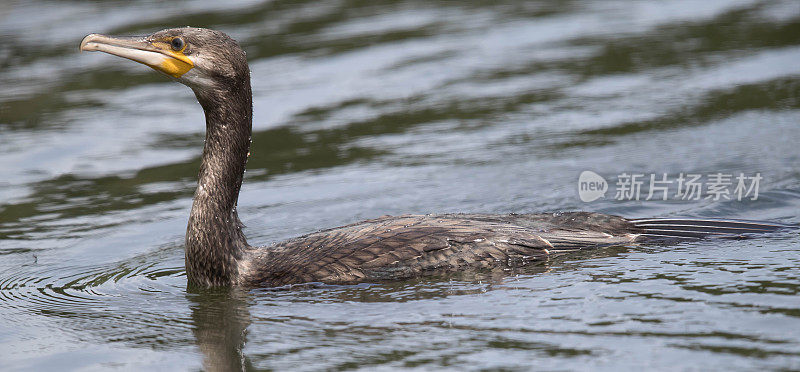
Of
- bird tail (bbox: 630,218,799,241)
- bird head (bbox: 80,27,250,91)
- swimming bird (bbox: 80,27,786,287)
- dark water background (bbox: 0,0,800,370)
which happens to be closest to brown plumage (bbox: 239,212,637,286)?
swimming bird (bbox: 80,27,786,287)

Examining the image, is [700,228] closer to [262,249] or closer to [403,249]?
[403,249]

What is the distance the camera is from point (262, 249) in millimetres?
7750

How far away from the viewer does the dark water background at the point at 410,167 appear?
6387 mm

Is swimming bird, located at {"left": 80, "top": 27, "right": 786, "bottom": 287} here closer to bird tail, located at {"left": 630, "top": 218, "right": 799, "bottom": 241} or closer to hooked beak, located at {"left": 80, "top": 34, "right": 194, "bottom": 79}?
hooked beak, located at {"left": 80, "top": 34, "right": 194, "bottom": 79}

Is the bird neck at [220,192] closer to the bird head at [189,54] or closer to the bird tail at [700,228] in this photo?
the bird head at [189,54]

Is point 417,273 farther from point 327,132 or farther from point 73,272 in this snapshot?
point 327,132

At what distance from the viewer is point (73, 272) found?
8398 millimetres

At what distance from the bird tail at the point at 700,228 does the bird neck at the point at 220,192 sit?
9.75 ft

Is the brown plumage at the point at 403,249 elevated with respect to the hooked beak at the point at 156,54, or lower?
lower

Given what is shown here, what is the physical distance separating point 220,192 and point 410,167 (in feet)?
11.2

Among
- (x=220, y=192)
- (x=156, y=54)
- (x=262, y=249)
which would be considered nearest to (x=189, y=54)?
(x=156, y=54)

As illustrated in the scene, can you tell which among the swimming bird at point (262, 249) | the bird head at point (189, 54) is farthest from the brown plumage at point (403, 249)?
the bird head at point (189, 54)

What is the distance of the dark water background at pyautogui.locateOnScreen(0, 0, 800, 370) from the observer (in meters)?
6.39

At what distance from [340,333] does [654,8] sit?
37.4 ft
